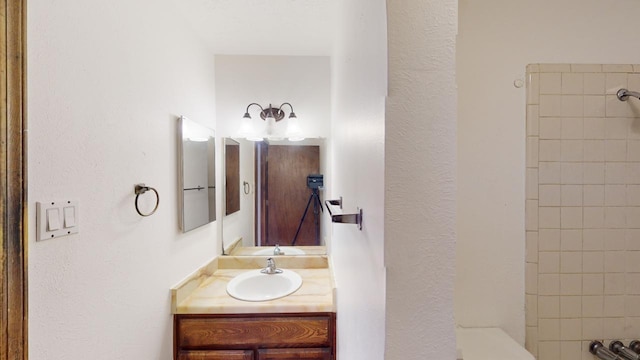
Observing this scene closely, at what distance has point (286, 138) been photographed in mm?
1954

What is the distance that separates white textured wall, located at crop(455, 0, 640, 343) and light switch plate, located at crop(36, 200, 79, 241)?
1.52 metres

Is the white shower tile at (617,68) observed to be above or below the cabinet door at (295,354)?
above

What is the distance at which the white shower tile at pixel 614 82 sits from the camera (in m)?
1.26

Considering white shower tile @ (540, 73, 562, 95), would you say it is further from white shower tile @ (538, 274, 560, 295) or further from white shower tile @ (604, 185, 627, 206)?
white shower tile @ (538, 274, 560, 295)

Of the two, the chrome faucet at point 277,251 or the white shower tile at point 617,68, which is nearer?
the white shower tile at point 617,68

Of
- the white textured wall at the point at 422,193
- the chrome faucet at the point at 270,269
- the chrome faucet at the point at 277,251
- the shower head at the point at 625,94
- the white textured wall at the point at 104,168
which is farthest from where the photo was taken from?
the chrome faucet at the point at 277,251

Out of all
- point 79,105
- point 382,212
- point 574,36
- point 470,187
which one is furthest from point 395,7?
point 574,36

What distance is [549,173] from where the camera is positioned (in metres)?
1.25

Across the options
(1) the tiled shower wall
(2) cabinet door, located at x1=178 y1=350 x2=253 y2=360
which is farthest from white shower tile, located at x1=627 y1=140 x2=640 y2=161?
(2) cabinet door, located at x1=178 y1=350 x2=253 y2=360

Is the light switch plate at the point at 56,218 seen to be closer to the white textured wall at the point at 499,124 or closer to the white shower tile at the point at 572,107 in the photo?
the white textured wall at the point at 499,124

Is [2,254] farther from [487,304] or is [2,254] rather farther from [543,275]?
[543,275]

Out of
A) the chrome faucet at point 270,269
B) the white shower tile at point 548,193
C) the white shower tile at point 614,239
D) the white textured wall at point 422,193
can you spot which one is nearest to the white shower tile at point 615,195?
the white shower tile at point 614,239

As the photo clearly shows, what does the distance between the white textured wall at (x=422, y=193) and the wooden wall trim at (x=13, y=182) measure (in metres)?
0.88

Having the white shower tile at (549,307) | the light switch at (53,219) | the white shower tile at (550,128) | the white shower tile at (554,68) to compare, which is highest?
the white shower tile at (554,68)
